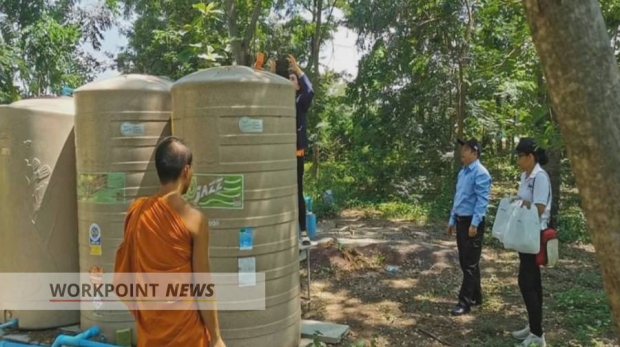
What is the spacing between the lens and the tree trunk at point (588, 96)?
162cm

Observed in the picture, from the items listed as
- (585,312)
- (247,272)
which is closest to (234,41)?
(247,272)

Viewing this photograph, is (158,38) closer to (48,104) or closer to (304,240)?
(48,104)

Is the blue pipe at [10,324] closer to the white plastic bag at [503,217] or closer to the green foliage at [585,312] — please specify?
the white plastic bag at [503,217]

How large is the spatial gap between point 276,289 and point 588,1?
2.64 m

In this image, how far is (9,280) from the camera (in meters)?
4.23

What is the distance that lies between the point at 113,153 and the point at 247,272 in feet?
4.37

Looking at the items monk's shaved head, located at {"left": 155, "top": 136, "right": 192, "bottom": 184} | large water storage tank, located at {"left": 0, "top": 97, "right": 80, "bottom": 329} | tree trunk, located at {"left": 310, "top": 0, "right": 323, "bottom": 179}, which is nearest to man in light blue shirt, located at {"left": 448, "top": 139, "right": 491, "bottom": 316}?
monk's shaved head, located at {"left": 155, "top": 136, "right": 192, "bottom": 184}

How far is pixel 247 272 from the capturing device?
3455mm

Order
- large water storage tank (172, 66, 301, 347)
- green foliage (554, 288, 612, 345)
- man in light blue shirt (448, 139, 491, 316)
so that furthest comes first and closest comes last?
man in light blue shirt (448, 139, 491, 316), green foliage (554, 288, 612, 345), large water storage tank (172, 66, 301, 347)

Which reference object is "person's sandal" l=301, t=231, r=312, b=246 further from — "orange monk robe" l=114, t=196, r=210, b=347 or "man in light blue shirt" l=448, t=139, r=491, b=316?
"orange monk robe" l=114, t=196, r=210, b=347

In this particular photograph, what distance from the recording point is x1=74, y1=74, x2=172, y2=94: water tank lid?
3.78 metres

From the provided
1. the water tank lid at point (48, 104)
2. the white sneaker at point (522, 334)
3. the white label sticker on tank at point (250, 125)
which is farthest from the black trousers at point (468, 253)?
the water tank lid at point (48, 104)

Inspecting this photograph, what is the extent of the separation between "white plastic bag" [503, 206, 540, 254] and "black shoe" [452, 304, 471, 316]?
126 centimetres

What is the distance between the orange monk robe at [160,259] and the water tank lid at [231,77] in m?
1.24
